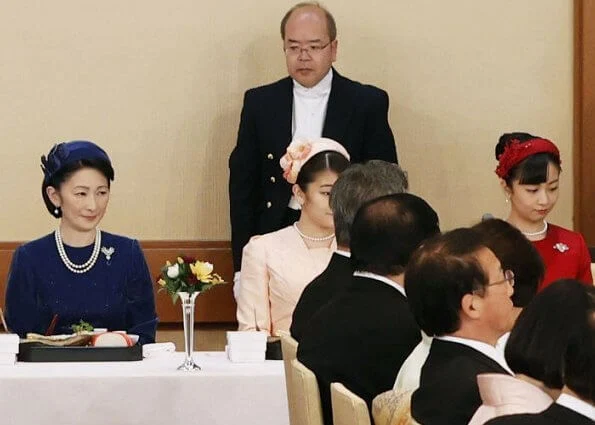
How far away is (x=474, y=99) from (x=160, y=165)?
143 cm

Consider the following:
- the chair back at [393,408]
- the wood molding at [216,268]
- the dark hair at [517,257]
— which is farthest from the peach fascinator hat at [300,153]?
the chair back at [393,408]

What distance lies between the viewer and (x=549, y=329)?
2045 mm

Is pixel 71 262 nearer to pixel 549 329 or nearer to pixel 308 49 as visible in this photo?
pixel 308 49

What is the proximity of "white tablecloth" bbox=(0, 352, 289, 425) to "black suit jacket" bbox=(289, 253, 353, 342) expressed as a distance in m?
0.25

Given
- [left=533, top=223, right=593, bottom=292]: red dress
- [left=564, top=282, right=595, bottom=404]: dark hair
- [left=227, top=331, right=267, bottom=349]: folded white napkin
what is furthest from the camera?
[left=533, top=223, right=593, bottom=292]: red dress

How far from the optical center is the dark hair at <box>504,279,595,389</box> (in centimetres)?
202

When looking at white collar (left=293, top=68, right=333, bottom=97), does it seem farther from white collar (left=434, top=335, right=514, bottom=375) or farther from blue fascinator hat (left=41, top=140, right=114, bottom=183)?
white collar (left=434, top=335, right=514, bottom=375)

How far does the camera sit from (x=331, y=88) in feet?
18.4

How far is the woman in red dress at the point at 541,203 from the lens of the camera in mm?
4879

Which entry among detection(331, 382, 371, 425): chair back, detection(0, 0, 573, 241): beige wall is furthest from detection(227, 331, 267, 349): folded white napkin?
detection(0, 0, 573, 241): beige wall

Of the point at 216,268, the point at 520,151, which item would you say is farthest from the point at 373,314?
the point at 216,268

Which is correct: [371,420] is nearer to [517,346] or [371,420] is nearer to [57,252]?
[517,346]

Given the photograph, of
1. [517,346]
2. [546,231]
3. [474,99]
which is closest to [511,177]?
[546,231]

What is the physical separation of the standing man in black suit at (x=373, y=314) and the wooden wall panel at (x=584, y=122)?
308cm
